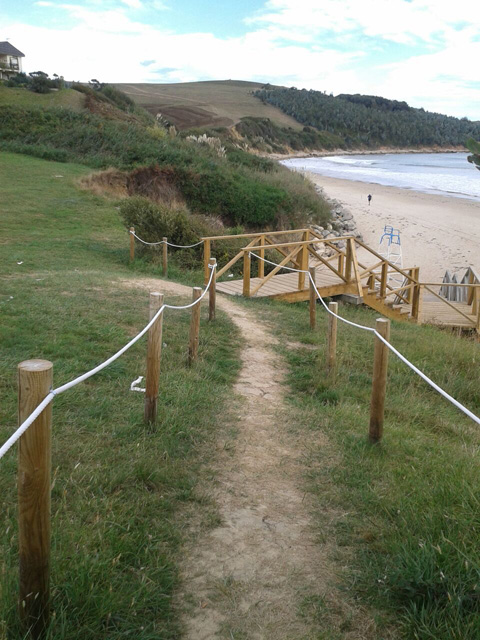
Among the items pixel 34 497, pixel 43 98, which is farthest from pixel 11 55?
pixel 34 497

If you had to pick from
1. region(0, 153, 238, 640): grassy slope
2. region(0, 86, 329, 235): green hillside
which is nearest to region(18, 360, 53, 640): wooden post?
region(0, 153, 238, 640): grassy slope

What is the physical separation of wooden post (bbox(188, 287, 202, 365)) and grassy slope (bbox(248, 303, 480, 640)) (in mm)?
1220

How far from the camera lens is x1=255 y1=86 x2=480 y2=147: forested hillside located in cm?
12950

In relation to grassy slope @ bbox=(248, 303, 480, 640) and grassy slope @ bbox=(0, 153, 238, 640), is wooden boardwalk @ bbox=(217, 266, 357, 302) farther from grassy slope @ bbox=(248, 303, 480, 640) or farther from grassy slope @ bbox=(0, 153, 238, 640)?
grassy slope @ bbox=(248, 303, 480, 640)

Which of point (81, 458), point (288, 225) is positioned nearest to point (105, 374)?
point (81, 458)

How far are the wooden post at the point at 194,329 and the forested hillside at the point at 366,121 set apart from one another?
404 feet

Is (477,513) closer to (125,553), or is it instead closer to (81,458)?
(125,553)

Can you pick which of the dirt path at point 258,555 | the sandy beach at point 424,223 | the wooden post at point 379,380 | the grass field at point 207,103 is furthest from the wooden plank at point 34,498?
the grass field at point 207,103

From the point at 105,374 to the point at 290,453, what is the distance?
2.12 m

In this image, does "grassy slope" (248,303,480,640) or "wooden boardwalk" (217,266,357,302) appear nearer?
"grassy slope" (248,303,480,640)

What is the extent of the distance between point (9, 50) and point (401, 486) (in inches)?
3411

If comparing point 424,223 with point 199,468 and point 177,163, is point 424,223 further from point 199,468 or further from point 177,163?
point 199,468

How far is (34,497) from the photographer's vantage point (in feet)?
8.48

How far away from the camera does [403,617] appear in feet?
9.69
